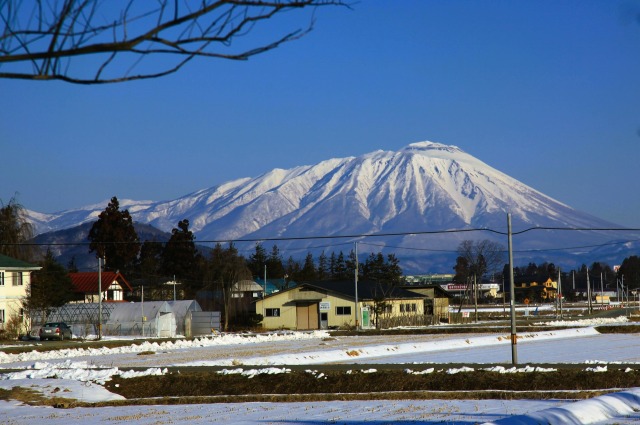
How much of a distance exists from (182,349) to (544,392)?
A: 28.3 meters

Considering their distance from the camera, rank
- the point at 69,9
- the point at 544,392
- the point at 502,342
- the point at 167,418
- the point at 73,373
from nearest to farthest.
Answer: the point at 69,9 < the point at 167,418 < the point at 544,392 < the point at 73,373 < the point at 502,342

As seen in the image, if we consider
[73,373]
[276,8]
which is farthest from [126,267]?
[276,8]

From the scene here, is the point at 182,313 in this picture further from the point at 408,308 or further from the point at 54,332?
the point at 408,308

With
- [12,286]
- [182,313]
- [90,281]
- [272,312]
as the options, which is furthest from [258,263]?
[12,286]

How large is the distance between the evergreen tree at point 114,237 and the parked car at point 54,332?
42.3m

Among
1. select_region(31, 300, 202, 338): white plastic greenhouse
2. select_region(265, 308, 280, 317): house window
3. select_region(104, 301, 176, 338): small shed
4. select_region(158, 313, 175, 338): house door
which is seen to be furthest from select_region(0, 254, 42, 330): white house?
select_region(265, 308, 280, 317): house window

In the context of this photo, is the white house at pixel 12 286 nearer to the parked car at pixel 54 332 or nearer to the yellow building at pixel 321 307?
the parked car at pixel 54 332

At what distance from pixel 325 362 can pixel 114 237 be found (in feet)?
242

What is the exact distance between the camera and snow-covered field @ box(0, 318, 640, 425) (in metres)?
17.2

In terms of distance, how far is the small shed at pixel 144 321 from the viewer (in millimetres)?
64125

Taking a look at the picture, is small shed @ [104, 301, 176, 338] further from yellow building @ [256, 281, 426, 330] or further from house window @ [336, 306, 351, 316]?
house window @ [336, 306, 351, 316]

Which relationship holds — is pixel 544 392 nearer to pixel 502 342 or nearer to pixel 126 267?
pixel 502 342

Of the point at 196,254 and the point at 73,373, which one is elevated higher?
the point at 196,254

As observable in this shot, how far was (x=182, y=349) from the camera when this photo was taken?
155 ft
